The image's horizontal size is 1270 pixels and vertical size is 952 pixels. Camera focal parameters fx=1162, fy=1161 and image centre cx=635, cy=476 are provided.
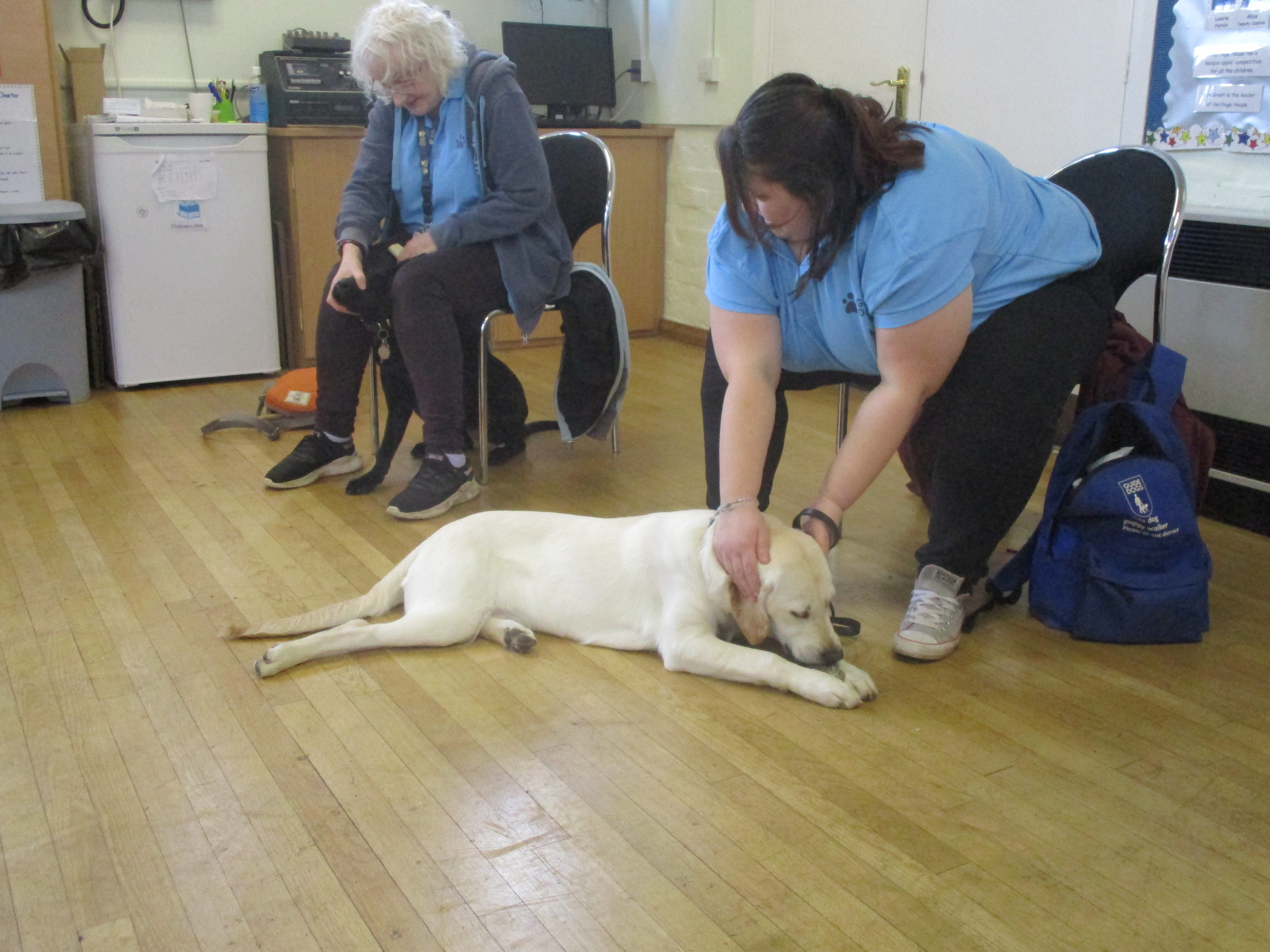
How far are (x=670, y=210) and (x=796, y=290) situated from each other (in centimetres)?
305

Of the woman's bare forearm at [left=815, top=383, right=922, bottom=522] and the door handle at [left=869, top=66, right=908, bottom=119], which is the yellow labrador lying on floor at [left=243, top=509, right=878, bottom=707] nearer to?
the woman's bare forearm at [left=815, top=383, right=922, bottom=522]

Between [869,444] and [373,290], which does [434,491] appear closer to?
[373,290]

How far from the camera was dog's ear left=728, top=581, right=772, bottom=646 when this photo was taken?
168 centimetres

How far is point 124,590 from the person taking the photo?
7.07 ft

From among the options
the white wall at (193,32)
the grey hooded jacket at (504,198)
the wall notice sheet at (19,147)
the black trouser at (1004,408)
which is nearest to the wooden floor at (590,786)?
the black trouser at (1004,408)

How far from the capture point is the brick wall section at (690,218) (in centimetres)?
447

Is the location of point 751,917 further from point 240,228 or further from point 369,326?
point 240,228

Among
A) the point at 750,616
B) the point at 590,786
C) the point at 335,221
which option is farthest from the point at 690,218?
the point at 590,786

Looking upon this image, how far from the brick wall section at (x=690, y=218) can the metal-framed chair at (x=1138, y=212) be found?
2.30 meters

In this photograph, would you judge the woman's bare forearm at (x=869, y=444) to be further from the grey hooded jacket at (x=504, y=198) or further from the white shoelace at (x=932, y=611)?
the grey hooded jacket at (x=504, y=198)

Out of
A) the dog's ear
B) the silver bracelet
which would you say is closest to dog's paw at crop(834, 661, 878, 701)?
the dog's ear

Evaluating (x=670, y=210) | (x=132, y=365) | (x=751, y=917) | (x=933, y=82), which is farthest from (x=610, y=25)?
(x=751, y=917)

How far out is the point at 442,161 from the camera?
107 inches

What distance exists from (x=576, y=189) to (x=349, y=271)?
64 cm
